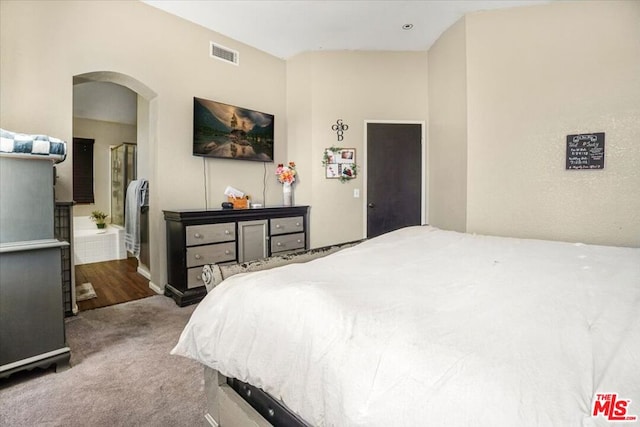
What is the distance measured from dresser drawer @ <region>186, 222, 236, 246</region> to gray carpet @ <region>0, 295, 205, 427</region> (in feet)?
2.87

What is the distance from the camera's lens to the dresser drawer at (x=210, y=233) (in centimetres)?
299

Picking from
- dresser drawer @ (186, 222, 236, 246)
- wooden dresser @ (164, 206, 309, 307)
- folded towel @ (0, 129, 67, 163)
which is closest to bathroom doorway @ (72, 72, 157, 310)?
wooden dresser @ (164, 206, 309, 307)

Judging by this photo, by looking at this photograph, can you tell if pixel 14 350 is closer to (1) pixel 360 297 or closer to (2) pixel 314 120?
(1) pixel 360 297

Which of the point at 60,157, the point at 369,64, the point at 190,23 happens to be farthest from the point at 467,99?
the point at 60,157

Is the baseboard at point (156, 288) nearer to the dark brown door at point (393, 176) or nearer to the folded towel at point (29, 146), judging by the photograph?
the folded towel at point (29, 146)

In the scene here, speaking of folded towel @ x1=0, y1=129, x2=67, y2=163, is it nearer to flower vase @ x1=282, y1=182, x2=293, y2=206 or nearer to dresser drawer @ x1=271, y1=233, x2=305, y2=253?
dresser drawer @ x1=271, y1=233, x2=305, y2=253

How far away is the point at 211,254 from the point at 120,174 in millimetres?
3791

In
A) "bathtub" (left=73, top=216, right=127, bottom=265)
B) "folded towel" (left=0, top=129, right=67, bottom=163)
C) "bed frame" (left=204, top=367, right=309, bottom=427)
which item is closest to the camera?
"bed frame" (left=204, top=367, right=309, bottom=427)

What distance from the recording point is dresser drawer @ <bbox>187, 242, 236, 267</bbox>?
301cm

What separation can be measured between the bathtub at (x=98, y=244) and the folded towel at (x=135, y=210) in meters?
0.95

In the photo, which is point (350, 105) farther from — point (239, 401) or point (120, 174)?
point (120, 174)

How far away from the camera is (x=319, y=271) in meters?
1.23

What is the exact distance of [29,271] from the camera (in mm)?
1747

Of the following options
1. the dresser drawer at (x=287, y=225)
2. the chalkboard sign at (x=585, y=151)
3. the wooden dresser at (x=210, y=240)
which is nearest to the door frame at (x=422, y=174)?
the dresser drawer at (x=287, y=225)
